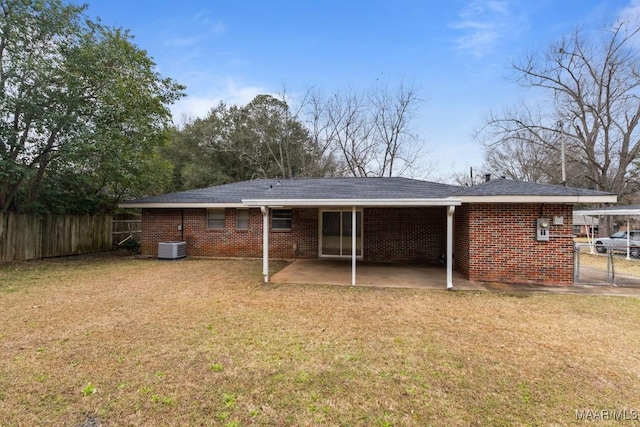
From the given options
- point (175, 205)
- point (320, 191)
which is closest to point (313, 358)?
point (320, 191)

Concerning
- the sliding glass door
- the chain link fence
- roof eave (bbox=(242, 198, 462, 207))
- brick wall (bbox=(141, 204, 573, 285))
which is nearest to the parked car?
the chain link fence

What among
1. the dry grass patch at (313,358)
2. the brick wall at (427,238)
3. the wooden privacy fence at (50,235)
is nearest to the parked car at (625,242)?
the brick wall at (427,238)

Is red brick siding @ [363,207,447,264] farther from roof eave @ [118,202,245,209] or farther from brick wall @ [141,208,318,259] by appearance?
roof eave @ [118,202,245,209]

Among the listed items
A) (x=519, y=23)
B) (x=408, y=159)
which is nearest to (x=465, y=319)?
(x=519, y=23)

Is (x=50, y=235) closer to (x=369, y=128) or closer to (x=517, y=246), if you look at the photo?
(x=517, y=246)

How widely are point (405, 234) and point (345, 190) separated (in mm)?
2604

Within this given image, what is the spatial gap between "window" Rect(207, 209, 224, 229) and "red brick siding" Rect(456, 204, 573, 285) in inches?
344

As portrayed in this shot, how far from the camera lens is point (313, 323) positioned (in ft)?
16.1

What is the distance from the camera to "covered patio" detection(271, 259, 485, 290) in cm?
765

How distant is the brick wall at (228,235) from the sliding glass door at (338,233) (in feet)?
1.11

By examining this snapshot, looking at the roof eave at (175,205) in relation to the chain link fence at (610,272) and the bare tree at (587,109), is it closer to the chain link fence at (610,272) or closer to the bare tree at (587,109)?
the chain link fence at (610,272)

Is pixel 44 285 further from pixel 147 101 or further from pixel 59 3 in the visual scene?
pixel 59 3

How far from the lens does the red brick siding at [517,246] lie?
25.0 ft

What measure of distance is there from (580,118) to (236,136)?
77.0 ft
